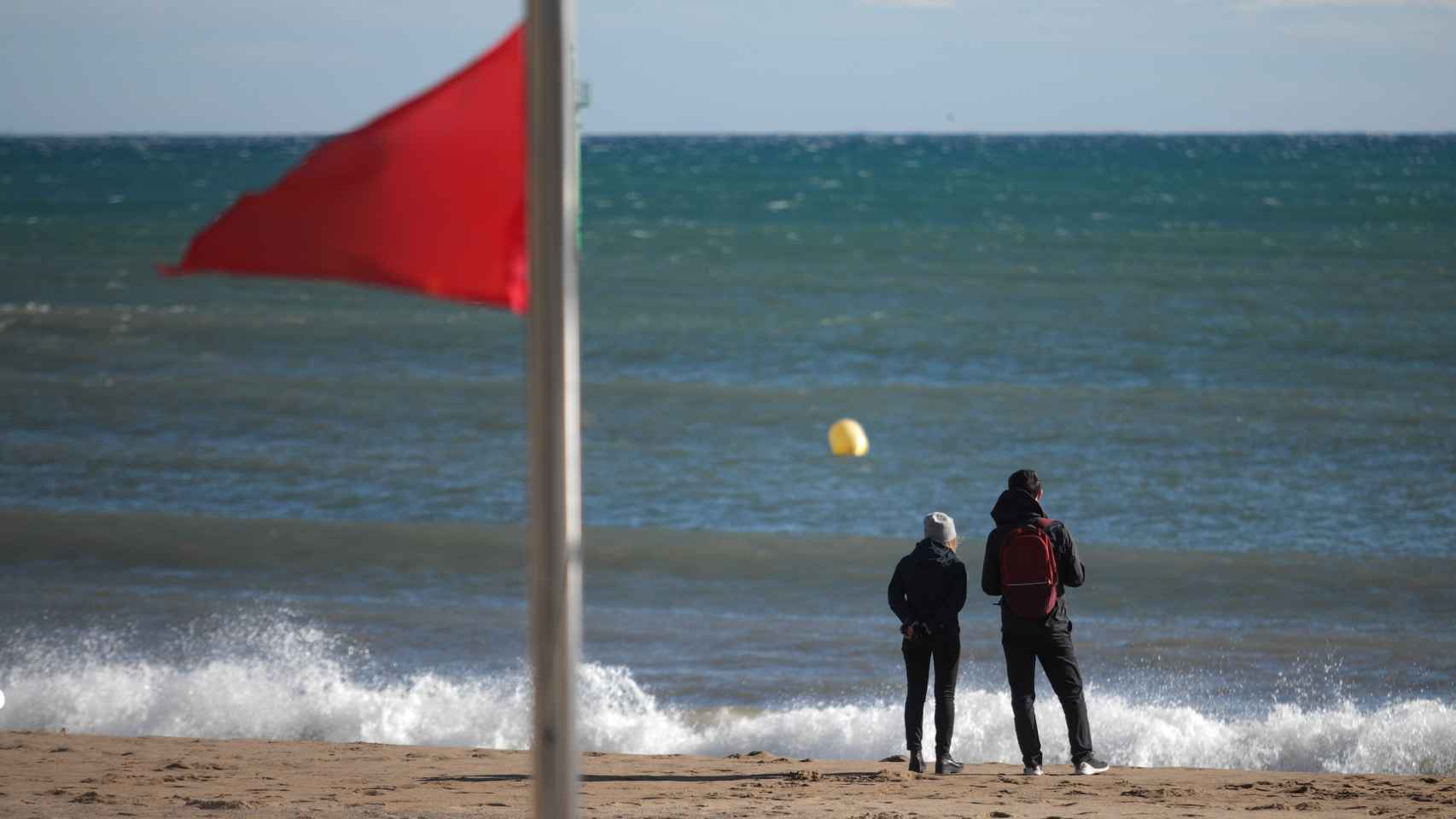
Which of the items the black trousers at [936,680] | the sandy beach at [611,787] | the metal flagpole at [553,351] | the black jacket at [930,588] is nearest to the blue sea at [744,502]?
the metal flagpole at [553,351]

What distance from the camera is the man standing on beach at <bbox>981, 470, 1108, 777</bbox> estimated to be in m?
7.41

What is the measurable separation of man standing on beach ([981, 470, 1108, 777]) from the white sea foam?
3.98 feet

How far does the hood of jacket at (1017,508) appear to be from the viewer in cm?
743

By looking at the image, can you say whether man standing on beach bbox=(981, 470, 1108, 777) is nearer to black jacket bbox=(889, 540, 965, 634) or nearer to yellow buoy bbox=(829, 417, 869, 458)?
A: black jacket bbox=(889, 540, 965, 634)

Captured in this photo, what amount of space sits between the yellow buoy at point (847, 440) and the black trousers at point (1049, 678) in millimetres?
10260

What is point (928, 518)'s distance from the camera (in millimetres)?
7715

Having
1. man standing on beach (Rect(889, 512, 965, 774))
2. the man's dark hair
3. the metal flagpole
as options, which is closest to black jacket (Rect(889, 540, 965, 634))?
man standing on beach (Rect(889, 512, 965, 774))

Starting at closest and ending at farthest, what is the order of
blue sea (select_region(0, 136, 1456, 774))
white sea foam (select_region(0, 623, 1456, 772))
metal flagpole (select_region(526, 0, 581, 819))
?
metal flagpole (select_region(526, 0, 581, 819))
white sea foam (select_region(0, 623, 1456, 772))
blue sea (select_region(0, 136, 1456, 774))

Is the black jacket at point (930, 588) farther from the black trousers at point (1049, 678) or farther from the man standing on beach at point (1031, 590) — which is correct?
the black trousers at point (1049, 678)

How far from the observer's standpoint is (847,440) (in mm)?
18109

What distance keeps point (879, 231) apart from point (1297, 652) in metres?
42.1

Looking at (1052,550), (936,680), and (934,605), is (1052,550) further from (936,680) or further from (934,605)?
(936,680)

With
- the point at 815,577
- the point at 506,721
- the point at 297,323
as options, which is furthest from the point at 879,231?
the point at 506,721

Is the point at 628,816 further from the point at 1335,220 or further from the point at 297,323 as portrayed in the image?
the point at 1335,220
